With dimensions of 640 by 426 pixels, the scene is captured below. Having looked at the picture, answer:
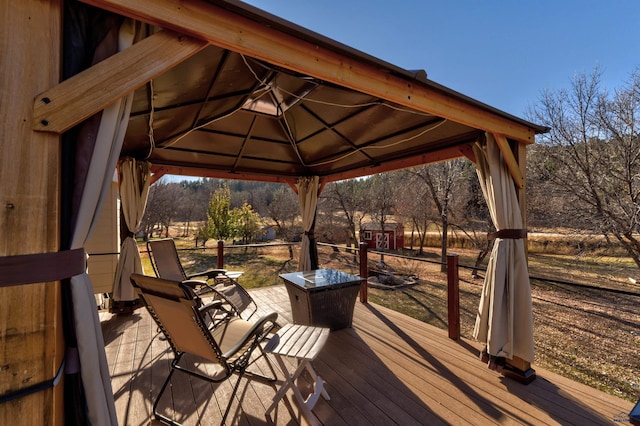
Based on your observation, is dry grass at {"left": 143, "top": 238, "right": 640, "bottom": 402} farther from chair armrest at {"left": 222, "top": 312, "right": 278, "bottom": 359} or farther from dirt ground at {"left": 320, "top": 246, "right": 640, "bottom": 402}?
chair armrest at {"left": 222, "top": 312, "right": 278, "bottom": 359}

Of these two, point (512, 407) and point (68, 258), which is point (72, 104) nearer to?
point (68, 258)

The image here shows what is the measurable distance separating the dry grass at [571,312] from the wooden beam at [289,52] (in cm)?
497

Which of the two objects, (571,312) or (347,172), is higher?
(347,172)

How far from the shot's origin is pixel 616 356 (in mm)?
6023

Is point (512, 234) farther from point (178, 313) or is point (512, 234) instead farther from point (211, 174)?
point (211, 174)

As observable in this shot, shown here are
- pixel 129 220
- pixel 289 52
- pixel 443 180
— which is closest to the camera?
pixel 289 52

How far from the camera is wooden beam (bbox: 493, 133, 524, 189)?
2.52m

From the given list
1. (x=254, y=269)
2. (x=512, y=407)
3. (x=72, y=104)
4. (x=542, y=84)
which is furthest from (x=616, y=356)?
(x=254, y=269)

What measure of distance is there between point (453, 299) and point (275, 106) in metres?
3.29

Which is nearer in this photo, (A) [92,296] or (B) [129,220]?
(A) [92,296]

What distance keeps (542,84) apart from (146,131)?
1069 centimetres

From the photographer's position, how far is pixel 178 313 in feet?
6.02

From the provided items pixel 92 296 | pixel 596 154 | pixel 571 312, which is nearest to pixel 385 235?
pixel 571 312

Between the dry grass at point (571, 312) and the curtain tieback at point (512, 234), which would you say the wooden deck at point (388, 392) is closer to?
the curtain tieback at point (512, 234)
